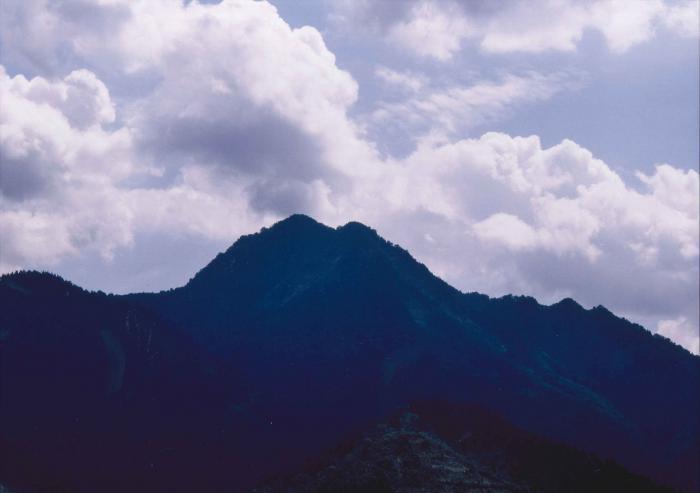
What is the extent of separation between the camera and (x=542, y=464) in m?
149

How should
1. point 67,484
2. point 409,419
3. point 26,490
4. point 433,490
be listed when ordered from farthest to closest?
point 67,484, point 26,490, point 409,419, point 433,490

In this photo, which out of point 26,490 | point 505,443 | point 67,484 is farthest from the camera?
point 67,484

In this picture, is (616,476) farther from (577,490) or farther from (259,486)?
(259,486)

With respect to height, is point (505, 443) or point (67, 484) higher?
point (505, 443)

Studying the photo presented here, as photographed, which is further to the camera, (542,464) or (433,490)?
(542,464)

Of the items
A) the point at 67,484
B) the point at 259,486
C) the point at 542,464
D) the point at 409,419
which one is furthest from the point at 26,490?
the point at 542,464

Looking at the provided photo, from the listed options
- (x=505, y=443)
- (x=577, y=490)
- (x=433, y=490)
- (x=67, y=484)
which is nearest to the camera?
(x=433, y=490)

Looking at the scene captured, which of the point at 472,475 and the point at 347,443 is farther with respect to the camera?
the point at 347,443

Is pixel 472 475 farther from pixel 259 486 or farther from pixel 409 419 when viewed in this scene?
pixel 259 486

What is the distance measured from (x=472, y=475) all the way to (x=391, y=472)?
1655cm

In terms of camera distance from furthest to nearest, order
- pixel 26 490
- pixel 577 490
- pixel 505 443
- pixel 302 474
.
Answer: pixel 26 490 < pixel 505 443 < pixel 302 474 < pixel 577 490

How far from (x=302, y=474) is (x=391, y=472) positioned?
22.1 m

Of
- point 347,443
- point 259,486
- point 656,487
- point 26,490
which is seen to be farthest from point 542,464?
point 26,490

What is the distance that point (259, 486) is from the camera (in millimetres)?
150250
